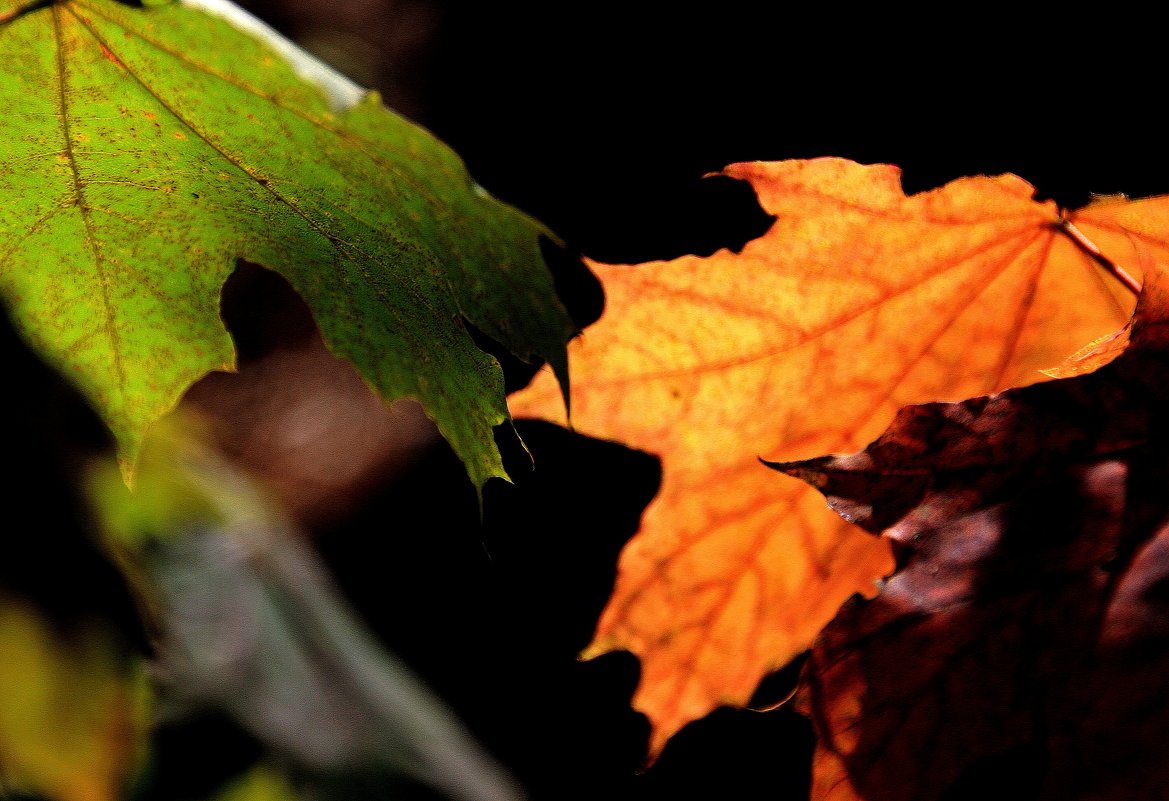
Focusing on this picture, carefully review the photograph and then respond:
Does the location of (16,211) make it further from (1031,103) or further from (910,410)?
(1031,103)

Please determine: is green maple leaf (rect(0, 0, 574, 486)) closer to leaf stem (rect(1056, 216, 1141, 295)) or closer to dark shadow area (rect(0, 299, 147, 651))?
leaf stem (rect(1056, 216, 1141, 295))

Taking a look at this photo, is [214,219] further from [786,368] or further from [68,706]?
[68,706]

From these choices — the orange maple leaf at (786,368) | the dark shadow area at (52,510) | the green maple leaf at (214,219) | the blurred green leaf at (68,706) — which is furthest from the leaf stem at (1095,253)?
the blurred green leaf at (68,706)

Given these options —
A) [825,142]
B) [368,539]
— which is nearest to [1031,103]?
[825,142]

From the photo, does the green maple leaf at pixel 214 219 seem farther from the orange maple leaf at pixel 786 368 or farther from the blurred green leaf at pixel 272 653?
the blurred green leaf at pixel 272 653

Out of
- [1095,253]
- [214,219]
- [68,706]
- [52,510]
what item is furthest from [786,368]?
[68,706]

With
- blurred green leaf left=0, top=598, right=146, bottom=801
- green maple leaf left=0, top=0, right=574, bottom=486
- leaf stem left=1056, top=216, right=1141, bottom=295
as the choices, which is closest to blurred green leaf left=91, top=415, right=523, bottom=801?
blurred green leaf left=0, top=598, right=146, bottom=801
